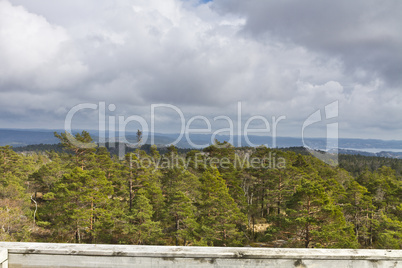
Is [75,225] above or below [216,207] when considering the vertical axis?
below

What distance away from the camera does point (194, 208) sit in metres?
19.7

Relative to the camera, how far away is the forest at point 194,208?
1430cm

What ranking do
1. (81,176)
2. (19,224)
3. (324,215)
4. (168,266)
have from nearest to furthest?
1. (168,266)
2. (324,215)
3. (19,224)
4. (81,176)

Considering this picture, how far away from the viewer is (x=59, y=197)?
17.8m

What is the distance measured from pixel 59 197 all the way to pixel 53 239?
13.0ft

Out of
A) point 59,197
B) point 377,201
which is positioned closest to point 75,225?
point 59,197

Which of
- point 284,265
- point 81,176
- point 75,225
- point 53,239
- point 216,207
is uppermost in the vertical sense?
point 284,265

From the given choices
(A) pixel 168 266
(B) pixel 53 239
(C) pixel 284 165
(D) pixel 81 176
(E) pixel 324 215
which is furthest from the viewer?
(C) pixel 284 165

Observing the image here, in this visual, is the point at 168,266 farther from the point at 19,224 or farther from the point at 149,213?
the point at 19,224

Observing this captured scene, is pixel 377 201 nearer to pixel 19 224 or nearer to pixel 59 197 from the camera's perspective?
pixel 59 197

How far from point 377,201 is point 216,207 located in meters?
19.4

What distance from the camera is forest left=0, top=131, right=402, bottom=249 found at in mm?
14305

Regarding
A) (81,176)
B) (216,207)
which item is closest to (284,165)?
(216,207)

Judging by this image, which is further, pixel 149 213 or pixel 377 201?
pixel 377 201
